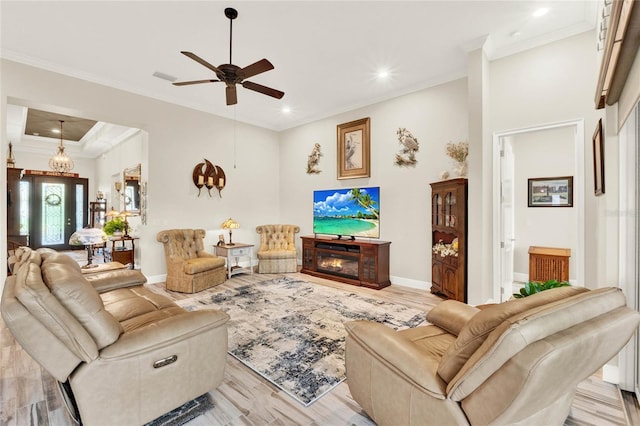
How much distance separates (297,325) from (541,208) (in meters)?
4.70

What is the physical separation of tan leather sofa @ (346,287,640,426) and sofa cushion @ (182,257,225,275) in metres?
3.56

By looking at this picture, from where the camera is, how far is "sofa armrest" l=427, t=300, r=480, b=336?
198 cm

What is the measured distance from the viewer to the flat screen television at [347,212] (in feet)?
17.1

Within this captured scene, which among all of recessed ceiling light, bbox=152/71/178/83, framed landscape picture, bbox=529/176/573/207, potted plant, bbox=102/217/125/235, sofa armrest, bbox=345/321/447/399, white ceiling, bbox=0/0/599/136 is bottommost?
sofa armrest, bbox=345/321/447/399

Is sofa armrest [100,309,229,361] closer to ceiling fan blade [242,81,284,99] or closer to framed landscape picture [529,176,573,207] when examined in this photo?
ceiling fan blade [242,81,284,99]

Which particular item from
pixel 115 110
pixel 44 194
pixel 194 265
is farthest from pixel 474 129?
pixel 44 194

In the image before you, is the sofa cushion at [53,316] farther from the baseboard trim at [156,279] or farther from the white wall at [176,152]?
the baseboard trim at [156,279]

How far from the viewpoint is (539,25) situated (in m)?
3.10

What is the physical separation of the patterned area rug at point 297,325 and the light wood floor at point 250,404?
10cm

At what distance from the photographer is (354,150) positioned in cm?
554

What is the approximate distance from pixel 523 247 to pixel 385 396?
5.03 meters

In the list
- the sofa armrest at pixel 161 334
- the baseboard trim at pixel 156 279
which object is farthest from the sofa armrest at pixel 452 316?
the baseboard trim at pixel 156 279

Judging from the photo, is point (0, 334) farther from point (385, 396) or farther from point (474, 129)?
point (474, 129)

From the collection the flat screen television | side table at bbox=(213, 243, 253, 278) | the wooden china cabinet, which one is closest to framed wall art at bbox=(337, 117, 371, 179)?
the flat screen television
